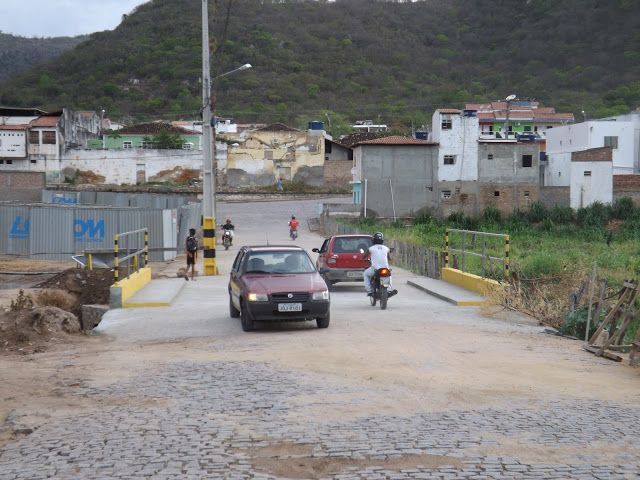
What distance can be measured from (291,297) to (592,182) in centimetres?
5978

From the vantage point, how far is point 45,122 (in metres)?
86.5

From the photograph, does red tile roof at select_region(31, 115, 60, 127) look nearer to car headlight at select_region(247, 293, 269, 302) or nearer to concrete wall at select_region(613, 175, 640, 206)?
concrete wall at select_region(613, 175, 640, 206)

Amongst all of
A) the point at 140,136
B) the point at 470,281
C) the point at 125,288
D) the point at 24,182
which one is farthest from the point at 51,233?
the point at 140,136

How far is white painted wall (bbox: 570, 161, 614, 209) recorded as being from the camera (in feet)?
233

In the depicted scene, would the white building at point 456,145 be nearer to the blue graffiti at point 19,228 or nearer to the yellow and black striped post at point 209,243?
the blue graffiti at point 19,228

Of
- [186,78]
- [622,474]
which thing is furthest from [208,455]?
[186,78]

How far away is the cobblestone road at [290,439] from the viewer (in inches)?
285

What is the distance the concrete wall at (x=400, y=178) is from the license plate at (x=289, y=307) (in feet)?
183

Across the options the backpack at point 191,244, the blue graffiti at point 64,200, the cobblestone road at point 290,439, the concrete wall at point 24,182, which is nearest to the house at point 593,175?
the blue graffiti at point 64,200

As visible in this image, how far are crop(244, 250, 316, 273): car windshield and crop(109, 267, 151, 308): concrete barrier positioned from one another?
403cm

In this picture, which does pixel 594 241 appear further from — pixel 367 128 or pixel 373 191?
pixel 367 128

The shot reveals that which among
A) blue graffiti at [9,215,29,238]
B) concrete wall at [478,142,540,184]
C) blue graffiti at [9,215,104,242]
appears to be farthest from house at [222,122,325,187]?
blue graffiti at [9,215,104,242]

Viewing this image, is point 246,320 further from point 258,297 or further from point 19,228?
point 19,228

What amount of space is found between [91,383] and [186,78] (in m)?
146
